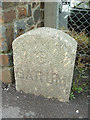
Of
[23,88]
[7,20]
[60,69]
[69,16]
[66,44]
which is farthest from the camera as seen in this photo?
[69,16]

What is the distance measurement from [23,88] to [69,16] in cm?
164

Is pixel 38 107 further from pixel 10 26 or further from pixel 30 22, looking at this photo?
pixel 30 22

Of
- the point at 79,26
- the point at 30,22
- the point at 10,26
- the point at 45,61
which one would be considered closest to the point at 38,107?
the point at 45,61

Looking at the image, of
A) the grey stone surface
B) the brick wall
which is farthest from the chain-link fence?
the brick wall

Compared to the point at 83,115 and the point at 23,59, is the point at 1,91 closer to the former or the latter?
the point at 23,59

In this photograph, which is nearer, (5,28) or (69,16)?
(5,28)

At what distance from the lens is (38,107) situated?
5.44 feet

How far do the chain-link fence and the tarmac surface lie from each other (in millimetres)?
949

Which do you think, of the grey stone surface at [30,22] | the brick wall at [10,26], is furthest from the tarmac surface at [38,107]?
the grey stone surface at [30,22]

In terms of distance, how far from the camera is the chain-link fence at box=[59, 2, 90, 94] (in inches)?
105

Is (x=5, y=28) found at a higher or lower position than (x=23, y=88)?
higher

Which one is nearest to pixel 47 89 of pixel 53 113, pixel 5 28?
pixel 53 113

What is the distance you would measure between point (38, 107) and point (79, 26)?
1.75 m

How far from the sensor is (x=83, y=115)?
1.59 meters
